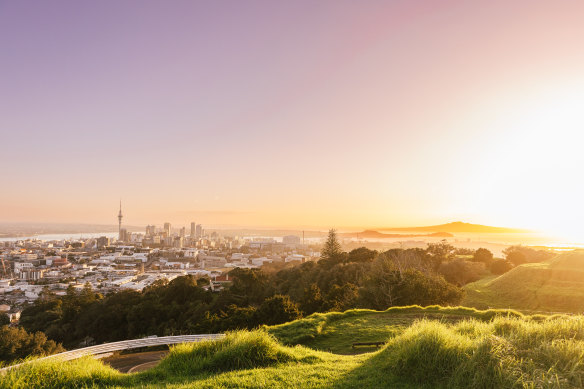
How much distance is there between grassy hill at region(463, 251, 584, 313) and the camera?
53.3ft

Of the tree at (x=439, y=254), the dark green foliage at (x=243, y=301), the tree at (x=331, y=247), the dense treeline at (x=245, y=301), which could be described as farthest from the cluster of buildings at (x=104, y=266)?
the tree at (x=439, y=254)

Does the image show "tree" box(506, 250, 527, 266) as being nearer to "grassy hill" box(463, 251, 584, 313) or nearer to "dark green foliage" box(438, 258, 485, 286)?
"dark green foliage" box(438, 258, 485, 286)

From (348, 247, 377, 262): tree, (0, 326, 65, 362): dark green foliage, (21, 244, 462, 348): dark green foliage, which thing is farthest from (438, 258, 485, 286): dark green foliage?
(0, 326, 65, 362): dark green foliage

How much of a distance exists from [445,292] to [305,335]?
357 inches

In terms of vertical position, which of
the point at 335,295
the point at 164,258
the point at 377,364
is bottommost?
the point at 164,258

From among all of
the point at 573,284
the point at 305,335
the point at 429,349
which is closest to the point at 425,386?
the point at 429,349

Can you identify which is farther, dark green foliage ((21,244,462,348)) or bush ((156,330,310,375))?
dark green foliage ((21,244,462,348))

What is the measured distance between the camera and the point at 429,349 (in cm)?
514

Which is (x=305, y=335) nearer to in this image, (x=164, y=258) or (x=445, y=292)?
(x=445, y=292)

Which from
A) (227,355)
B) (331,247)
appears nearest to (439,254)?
(331,247)

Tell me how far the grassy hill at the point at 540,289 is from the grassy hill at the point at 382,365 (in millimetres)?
13158

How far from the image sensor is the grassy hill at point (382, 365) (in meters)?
4.43

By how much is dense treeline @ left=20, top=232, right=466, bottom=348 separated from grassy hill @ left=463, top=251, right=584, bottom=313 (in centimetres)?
260

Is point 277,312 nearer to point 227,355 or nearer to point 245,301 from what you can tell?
point 227,355
